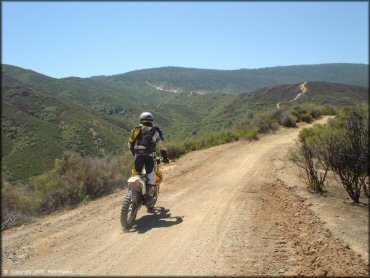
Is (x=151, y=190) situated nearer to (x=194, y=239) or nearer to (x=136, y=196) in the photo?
(x=136, y=196)

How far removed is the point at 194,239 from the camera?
20.6 ft

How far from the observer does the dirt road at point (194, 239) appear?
512cm

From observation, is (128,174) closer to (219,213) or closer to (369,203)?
(219,213)

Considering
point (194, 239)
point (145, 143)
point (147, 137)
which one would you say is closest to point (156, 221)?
point (194, 239)

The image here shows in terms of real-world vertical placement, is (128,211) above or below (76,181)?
above

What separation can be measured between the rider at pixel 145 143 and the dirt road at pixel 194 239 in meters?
1.07

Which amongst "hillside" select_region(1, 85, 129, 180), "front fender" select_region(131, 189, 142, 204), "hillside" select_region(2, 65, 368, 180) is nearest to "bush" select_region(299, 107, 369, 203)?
"hillside" select_region(2, 65, 368, 180)

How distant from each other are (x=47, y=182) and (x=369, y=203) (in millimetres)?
10016

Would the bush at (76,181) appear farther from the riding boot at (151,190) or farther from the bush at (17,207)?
the riding boot at (151,190)

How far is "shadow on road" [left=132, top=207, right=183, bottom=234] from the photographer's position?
713 cm

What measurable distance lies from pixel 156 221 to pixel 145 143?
1624mm

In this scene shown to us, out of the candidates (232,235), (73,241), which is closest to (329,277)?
(232,235)

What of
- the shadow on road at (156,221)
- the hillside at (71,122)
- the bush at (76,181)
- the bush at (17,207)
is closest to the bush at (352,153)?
the hillside at (71,122)

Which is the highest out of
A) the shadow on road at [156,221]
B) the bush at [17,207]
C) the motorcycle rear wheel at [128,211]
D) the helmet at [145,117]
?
the helmet at [145,117]
